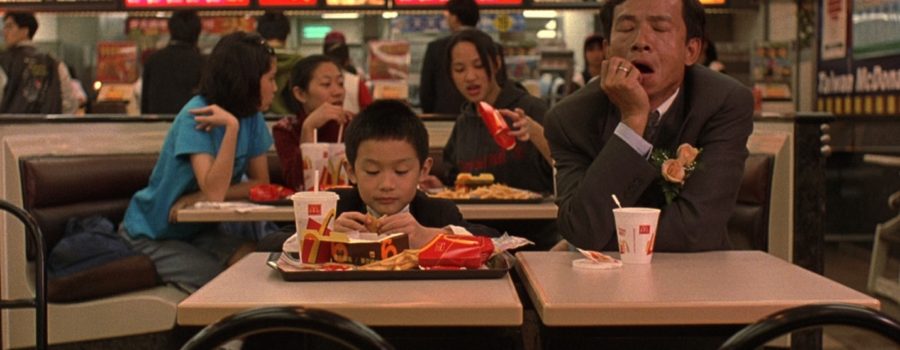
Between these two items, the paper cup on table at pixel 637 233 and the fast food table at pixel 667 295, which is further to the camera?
the paper cup on table at pixel 637 233

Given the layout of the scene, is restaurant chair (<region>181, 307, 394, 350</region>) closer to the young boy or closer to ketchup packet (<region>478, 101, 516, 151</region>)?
the young boy

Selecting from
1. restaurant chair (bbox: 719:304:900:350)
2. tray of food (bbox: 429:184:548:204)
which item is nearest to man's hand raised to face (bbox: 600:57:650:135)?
restaurant chair (bbox: 719:304:900:350)

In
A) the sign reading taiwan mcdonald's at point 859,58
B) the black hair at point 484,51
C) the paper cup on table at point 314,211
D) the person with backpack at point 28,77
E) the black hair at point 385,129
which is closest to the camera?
the paper cup on table at point 314,211

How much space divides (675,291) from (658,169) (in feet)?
2.19

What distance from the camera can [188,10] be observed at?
25.3 feet

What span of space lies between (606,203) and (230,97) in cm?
228

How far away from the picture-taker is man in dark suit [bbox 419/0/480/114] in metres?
7.04

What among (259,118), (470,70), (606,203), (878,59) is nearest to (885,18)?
(878,59)

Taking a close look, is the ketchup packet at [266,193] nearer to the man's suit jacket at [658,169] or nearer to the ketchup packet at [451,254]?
the man's suit jacket at [658,169]

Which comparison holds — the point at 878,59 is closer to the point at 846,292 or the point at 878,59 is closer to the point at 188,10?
the point at 188,10

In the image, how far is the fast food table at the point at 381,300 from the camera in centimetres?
210

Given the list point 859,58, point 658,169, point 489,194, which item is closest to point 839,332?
point 489,194

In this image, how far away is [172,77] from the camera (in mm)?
7445

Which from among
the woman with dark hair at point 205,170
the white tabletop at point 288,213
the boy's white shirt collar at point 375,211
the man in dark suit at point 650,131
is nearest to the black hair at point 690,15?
the man in dark suit at point 650,131
